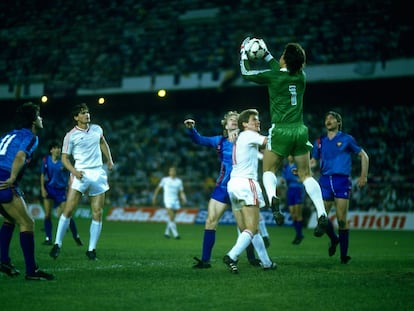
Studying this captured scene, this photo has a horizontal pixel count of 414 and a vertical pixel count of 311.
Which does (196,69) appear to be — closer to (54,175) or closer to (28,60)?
(28,60)

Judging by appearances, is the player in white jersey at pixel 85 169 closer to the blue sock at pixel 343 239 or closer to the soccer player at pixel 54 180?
the blue sock at pixel 343 239

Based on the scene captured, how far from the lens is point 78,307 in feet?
23.1

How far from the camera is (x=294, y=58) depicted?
9.34 m

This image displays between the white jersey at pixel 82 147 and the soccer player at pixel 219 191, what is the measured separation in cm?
255

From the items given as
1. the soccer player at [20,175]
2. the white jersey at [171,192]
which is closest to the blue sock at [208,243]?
the soccer player at [20,175]

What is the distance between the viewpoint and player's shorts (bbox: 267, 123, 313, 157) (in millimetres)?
9375

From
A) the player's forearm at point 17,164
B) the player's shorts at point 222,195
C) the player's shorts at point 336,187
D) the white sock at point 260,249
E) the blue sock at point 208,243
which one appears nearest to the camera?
the player's forearm at point 17,164

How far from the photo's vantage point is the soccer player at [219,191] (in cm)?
1097

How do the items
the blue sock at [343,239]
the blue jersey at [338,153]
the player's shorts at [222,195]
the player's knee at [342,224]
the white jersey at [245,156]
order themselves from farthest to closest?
the blue jersey at [338,153]
the player's knee at [342,224]
the blue sock at [343,239]
the player's shorts at [222,195]
the white jersey at [245,156]

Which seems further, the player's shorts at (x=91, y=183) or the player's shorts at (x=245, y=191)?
the player's shorts at (x=91, y=183)

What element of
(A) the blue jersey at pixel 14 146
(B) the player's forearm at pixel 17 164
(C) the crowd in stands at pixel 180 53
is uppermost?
(C) the crowd in stands at pixel 180 53

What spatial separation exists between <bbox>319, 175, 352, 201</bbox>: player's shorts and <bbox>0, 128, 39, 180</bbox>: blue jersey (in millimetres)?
5592

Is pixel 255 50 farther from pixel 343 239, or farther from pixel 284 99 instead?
pixel 343 239

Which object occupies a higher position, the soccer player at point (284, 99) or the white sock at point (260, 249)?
the soccer player at point (284, 99)
